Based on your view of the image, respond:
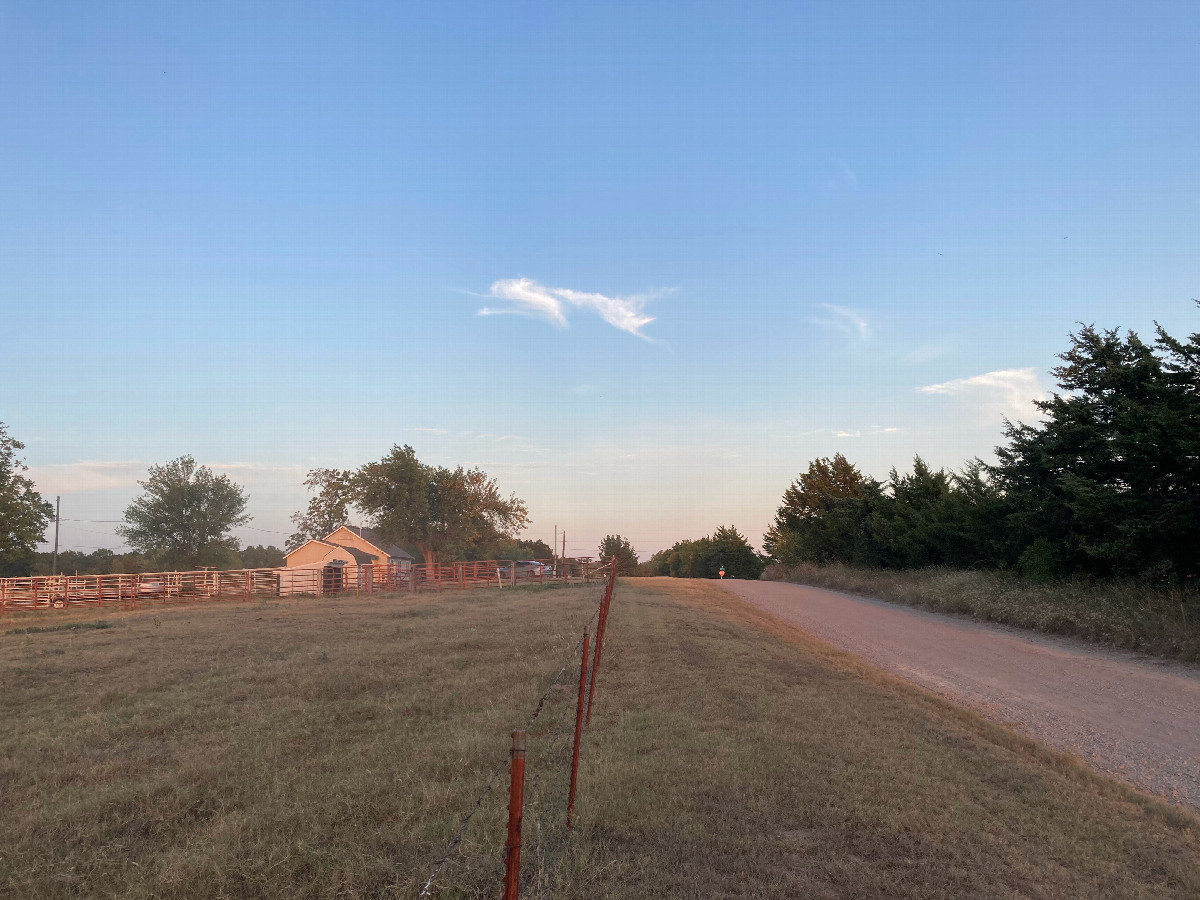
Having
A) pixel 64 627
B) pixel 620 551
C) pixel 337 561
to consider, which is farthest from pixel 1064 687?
pixel 620 551

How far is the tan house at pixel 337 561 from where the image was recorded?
44438 mm

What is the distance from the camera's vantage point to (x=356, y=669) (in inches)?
449

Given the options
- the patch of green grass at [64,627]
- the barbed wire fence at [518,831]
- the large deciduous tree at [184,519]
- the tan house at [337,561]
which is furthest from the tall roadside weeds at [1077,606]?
the large deciduous tree at [184,519]

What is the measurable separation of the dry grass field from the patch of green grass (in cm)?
1134

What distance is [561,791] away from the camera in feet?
18.7

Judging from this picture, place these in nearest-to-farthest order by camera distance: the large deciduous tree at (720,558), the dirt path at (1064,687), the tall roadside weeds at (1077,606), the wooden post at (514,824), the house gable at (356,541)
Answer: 1. the wooden post at (514,824)
2. the dirt path at (1064,687)
3. the tall roadside weeds at (1077,606)
4. the house gable at (356,541)
5. the large deciduous tree at (720,558)

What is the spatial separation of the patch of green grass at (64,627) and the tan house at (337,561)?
18.2m

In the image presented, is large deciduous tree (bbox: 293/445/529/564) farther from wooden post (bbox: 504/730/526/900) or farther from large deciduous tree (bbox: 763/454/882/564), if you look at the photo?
wooden post (bbox: 504/730/526/900)

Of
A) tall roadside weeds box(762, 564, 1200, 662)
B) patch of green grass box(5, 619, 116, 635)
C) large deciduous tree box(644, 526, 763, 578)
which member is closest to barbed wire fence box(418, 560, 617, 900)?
tall roadside weeds box(762, 564, 1200, 662)

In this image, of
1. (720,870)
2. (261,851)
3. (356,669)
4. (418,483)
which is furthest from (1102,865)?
(418,483)

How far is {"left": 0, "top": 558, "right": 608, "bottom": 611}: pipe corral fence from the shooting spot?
34.1 m

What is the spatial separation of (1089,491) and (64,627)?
90.0ft

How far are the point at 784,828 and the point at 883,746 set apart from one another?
250cm

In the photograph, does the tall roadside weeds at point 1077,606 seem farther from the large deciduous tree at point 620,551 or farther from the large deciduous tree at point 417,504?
the large deciduous tree at point 620,551
